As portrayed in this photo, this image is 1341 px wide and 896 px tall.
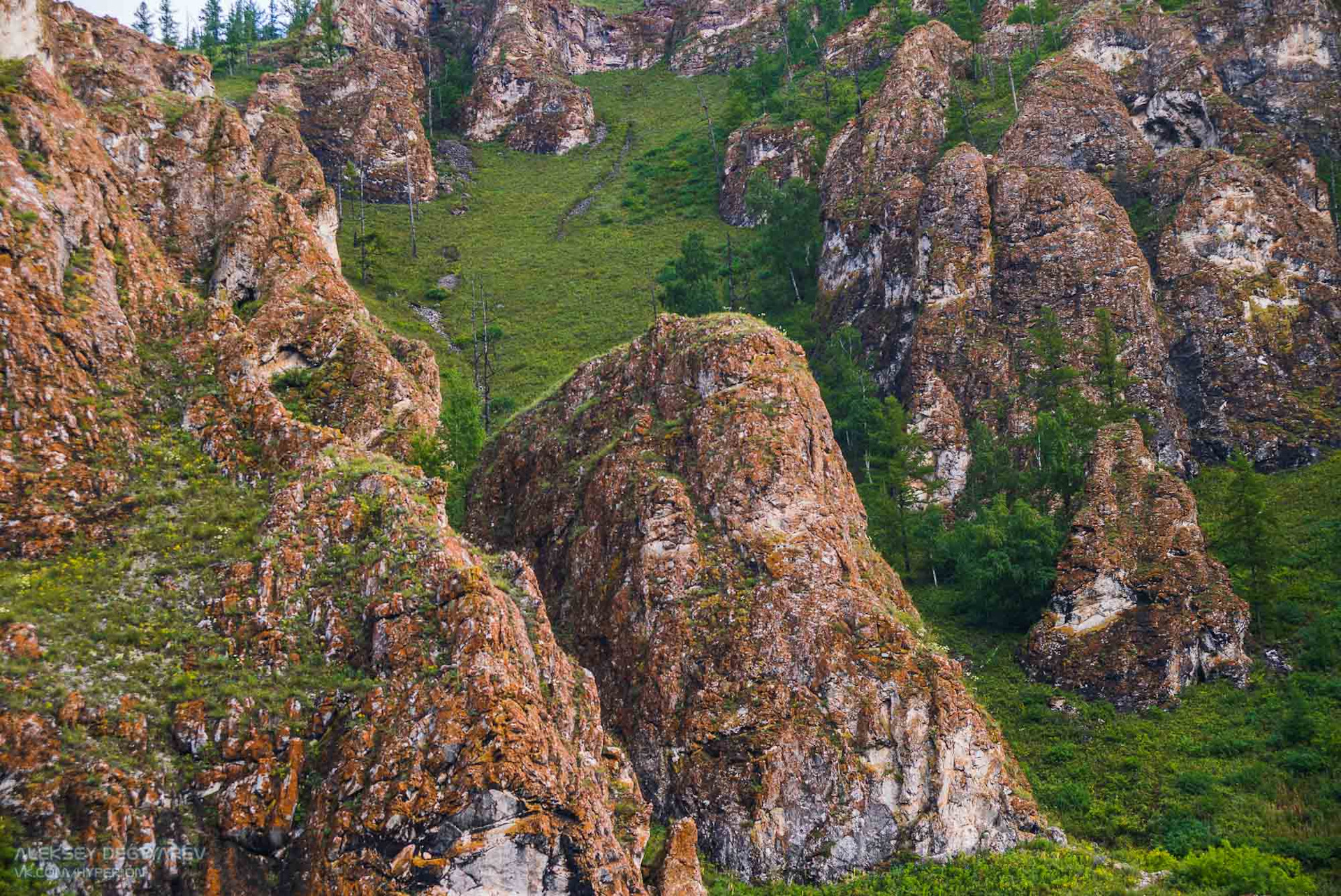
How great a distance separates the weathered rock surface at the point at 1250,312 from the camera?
84.0m

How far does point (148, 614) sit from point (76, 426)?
9.45 m

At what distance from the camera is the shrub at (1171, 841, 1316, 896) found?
146ft

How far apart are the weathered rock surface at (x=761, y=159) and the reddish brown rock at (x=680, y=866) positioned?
99512 millimetres

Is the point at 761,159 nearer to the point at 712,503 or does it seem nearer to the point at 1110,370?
the point at 1110,370

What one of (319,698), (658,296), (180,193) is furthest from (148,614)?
(658,296)

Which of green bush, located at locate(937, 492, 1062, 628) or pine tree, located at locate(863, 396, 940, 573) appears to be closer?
green bush, located at locate(937, 492, 1062, 628)

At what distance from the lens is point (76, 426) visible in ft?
124

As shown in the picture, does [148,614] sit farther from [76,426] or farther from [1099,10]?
[1099,10]

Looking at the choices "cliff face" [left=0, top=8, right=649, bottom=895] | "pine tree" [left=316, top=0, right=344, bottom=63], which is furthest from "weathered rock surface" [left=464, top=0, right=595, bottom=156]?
"cliff face" [left=0, top=8, right=649, bottom=895]

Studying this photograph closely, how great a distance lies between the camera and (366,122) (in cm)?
14362

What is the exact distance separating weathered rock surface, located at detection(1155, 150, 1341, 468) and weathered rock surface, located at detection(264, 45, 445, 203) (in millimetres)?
101208

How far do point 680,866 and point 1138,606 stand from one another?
41.4 m

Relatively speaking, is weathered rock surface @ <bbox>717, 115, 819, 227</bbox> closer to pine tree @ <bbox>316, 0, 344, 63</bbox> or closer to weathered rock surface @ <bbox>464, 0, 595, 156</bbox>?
weathered rock surface @ <bbox>464, 0, 595, 156</bbox>

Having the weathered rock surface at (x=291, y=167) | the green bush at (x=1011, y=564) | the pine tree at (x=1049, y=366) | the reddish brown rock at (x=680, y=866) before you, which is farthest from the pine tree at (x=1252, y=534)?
the weathered rock surface at (x=291, y=167)
